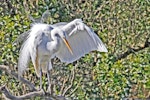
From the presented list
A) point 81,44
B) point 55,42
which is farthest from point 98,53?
point 55,42

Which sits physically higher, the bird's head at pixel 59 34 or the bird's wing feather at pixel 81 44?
the bird's head at pixel 59 34

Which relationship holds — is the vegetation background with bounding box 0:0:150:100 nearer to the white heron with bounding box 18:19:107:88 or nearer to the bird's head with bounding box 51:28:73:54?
the white heron with bounding box 18:19:107:88

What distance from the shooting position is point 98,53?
507cm

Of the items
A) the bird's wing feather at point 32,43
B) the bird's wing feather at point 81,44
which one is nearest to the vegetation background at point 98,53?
the bird's wing feather at point 81,44

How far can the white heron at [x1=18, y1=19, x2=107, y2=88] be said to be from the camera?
407cm

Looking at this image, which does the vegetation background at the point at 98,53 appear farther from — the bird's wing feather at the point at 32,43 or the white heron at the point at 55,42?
the bird's wing feather at the point at 32,43

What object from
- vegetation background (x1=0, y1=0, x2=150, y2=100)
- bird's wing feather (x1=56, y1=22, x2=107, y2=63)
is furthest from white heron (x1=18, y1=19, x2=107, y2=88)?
vegetation background (x1=0, y1=0, x2=150, y2=100)

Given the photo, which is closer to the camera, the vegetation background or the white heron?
the white heron

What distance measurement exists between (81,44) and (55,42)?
0.19m

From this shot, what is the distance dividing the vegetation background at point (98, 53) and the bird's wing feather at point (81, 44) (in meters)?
0.51

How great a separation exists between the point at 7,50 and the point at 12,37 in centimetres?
11

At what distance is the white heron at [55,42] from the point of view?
407 centimetres

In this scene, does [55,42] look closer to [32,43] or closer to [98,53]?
[32,43]

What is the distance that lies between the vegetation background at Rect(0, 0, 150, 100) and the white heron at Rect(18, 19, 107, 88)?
1.90 ft
